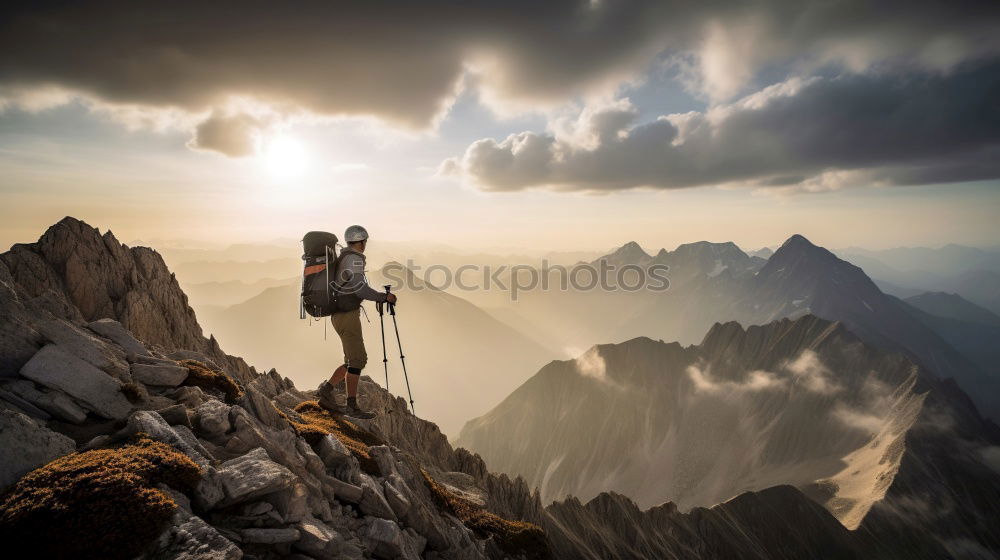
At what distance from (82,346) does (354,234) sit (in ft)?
24.2

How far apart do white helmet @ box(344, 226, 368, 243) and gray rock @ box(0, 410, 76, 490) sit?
8.50 m

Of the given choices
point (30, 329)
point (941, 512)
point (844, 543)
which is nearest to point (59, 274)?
point (30, 329)

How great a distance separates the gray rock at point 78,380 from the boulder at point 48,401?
0.19m

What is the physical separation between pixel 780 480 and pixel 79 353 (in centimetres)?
19039

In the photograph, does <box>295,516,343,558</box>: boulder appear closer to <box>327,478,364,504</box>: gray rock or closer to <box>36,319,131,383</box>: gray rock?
<box>327,478,364,504</box>: gray rock

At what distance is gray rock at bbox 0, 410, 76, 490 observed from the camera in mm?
6336

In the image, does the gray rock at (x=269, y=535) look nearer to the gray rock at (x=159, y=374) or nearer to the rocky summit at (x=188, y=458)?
the rocky summit at (x=188, y=458)

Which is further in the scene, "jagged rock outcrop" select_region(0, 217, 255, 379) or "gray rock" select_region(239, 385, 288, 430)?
"jagged rock outcrop" select_region(0, 217, 255, 379)

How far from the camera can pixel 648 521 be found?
8000cm

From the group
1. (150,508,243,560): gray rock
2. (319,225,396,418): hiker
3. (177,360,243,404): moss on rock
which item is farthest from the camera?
(319,225,396,418): hiker

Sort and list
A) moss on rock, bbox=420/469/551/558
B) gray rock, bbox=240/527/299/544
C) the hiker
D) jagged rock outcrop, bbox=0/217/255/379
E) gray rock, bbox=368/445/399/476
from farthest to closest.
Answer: jagged rock outcrop, bbox=0/217/255/379 < moss on rock, bbox=420/469/551/558 < the hiker < gray rock, bbox=368/445/399/476 < gray rock, bbox=240/527/299/544

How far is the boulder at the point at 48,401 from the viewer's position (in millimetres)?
8227

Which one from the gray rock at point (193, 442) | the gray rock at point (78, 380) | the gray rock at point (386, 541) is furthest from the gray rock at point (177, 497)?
the gray rock at point (386, 541)

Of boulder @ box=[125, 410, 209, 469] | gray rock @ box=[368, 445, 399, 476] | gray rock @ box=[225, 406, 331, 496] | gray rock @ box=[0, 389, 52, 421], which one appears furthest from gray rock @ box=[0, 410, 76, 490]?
gray rock @ box=[368, 445, 399, 476]
